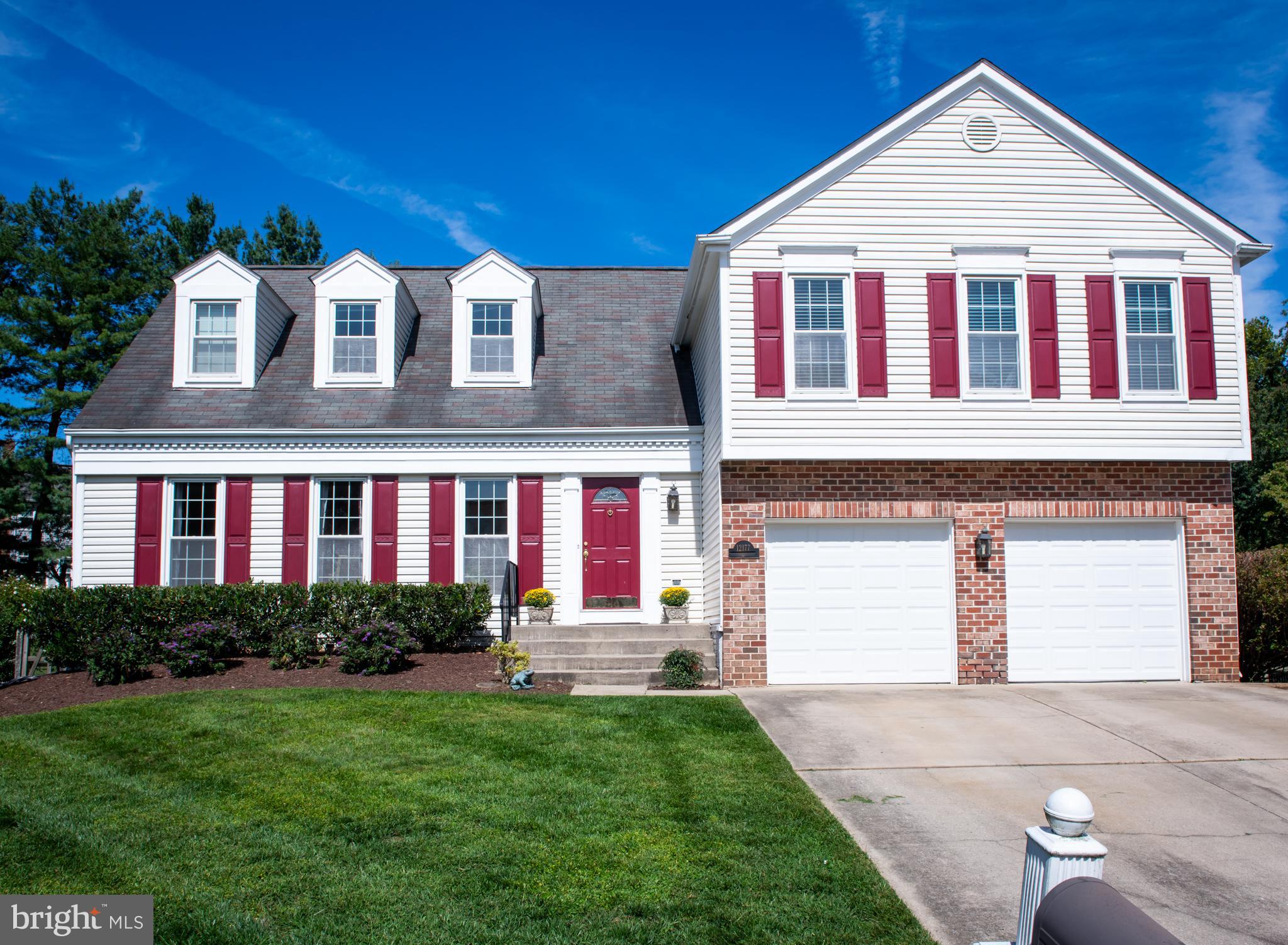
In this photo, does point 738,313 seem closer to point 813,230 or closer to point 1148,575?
point 813,230

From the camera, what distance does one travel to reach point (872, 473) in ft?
40.9

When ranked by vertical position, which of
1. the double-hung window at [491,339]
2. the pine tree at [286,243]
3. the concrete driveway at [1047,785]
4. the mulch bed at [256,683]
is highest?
the pine tree at [286,243]

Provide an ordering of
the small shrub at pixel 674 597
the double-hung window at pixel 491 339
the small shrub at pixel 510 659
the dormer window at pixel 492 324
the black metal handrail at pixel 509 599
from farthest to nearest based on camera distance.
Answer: the double-hung window at pixel 491 339 < the dormer window at pixel 492 324 < the small shrub at pixel 674 597 < the black metal handrail at pixel 509 599 < the small shrub at pixel 510 659

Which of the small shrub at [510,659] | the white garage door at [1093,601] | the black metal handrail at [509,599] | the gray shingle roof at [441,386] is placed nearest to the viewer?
the small shrub at [510,659]

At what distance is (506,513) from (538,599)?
1.59 meters

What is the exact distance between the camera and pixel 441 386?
1590cm

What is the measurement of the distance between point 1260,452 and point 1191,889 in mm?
29989

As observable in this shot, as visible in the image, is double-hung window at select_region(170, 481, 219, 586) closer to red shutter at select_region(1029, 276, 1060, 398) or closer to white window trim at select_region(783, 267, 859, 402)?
white window trim at select_region(783, 267, 859, 402)

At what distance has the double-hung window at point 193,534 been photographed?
1486cm

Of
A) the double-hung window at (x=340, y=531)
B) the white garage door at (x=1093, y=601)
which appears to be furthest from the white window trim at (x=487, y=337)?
the white garage door at (x=1093, y=601)

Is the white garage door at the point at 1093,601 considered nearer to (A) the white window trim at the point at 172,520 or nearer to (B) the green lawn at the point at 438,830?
(B) the green lawn at the point at 438,830

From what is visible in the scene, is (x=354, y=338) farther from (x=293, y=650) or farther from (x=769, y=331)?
(x=769, y=331)

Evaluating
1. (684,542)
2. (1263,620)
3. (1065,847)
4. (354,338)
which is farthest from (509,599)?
(1065,847)

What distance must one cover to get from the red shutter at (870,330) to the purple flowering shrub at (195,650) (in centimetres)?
899
